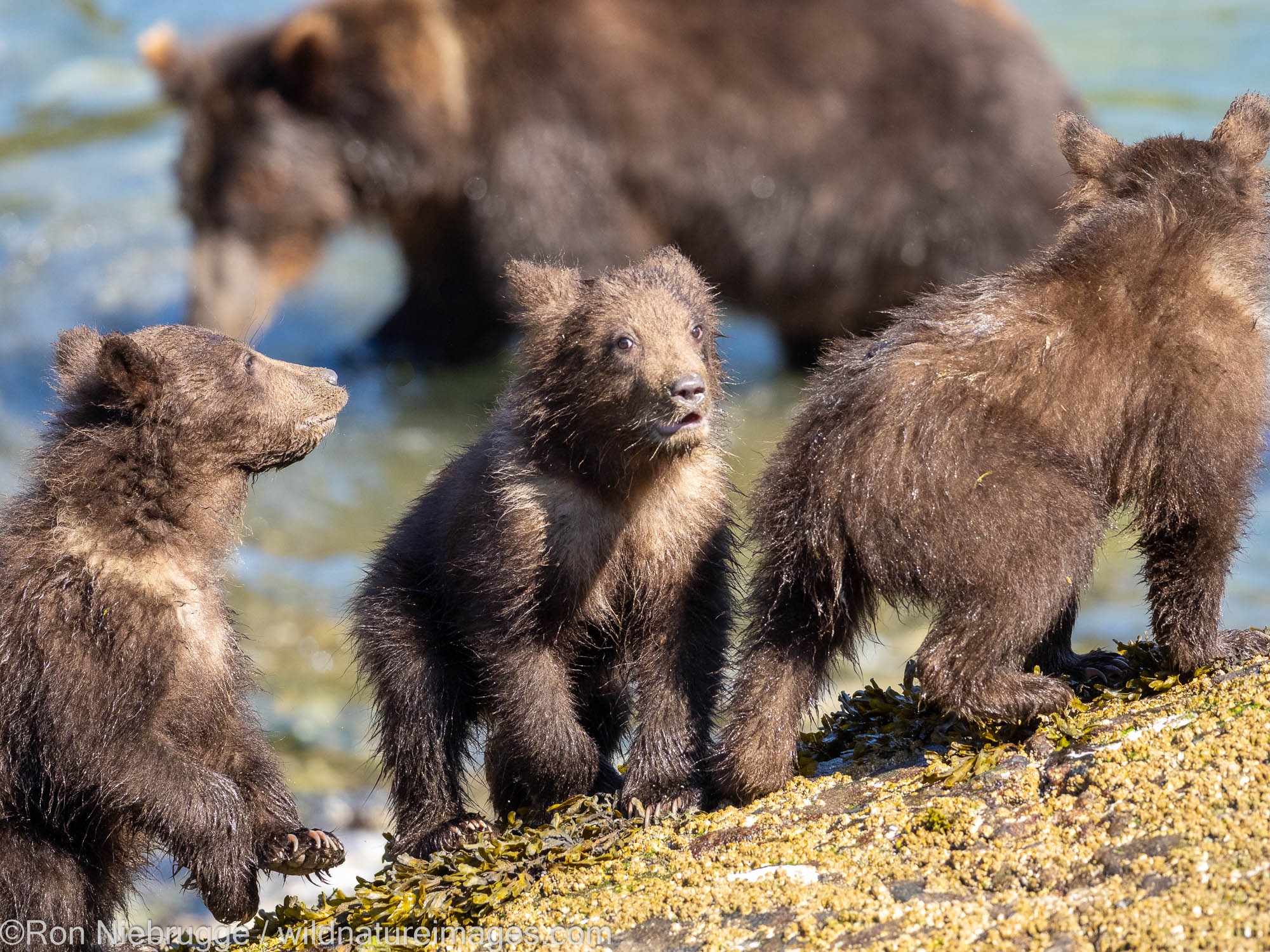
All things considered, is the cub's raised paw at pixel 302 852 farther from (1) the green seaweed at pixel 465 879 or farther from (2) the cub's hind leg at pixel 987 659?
(2) the cub's hind leg at pixel 987 659

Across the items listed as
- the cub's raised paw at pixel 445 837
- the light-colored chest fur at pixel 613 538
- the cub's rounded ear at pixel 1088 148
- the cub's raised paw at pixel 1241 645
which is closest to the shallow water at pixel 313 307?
the light-colored chest fur at pixel 613 538

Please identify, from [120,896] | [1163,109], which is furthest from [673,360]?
[1163,109]

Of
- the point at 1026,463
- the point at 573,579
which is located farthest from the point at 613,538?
the point at 1026,463

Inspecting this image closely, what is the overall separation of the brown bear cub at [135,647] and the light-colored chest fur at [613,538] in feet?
3.39

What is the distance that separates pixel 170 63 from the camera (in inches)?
453

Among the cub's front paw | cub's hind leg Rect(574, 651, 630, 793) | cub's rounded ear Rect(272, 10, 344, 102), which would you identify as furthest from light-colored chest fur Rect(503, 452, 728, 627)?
cub's rounded ear Rect(272, 10, 344, 102)

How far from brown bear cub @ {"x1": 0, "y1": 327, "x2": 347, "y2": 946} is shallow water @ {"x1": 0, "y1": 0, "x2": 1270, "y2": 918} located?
26.5 inches

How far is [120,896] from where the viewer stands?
16.3 feet

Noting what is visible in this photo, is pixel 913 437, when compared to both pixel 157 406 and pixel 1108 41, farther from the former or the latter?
pixel 1108 41

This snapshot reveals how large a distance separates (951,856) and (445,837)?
6.22 ft

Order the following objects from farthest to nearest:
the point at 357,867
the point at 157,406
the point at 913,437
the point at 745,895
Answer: the point at 357,867, the point at 157,406, the point at 913,437, the point at 745,895

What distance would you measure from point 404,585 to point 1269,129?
140 inches

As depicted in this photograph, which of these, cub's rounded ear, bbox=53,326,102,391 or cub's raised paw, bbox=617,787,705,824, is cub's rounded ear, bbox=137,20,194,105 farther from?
cub's raised paw, bbox=617,787,705,824

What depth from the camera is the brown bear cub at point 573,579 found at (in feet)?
15.8
